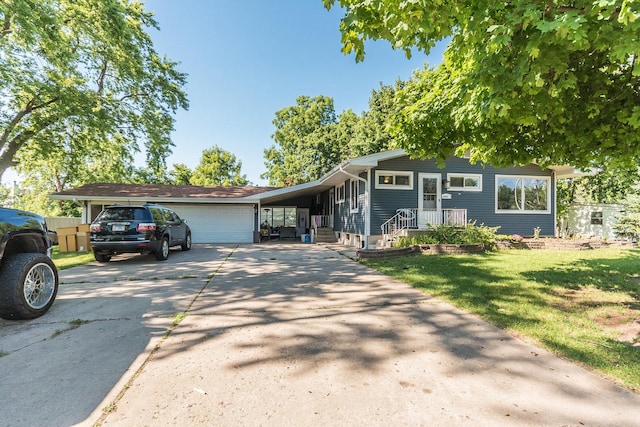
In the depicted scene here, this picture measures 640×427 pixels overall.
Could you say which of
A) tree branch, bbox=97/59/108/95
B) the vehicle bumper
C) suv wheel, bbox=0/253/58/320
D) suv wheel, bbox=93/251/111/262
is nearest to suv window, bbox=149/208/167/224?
the vehicle bumper

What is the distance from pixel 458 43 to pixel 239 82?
52.5 feet

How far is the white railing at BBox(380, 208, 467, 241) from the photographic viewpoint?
39.0 ft

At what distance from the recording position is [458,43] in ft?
10.9

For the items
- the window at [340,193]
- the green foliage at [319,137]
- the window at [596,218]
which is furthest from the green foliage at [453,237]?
the window at [596,218]

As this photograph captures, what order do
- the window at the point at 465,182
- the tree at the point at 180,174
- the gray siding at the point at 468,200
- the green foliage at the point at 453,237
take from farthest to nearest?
the tree at the point at 180,174 → the window at the point at 465,182 → the gray siding at the point at 468,200 → the green foliage at the point at 453,237

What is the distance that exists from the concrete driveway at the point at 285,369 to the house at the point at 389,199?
7.61 metres

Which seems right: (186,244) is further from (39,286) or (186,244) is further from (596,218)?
(596,218)

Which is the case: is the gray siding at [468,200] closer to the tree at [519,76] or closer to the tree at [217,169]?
the tree at [519,76]

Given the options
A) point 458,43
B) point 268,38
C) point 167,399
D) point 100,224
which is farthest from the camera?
point 268,38

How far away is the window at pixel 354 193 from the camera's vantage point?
44.1ft

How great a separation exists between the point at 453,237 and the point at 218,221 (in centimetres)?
1155

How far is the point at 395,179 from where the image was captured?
12.5 meters

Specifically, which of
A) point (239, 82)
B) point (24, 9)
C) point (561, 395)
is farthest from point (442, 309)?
point (239, 82)

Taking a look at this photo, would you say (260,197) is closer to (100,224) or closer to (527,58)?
(100,224)
